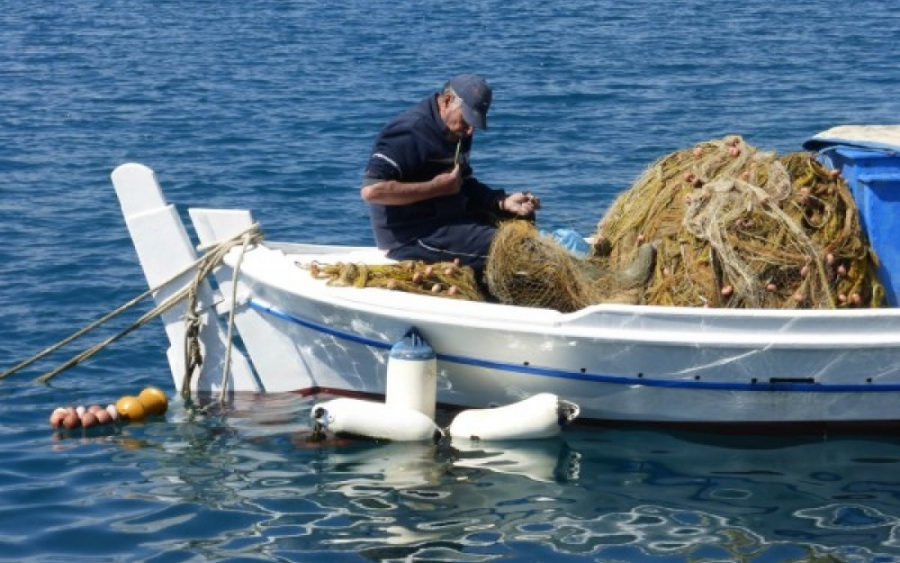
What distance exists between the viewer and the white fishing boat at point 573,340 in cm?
842

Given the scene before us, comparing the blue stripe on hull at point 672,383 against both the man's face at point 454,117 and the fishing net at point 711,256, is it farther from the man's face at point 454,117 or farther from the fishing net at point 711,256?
the man's face at point 454,117

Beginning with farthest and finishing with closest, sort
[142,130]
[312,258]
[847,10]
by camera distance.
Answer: [847,10], [142,130], [312,258]

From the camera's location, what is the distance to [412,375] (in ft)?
27.9

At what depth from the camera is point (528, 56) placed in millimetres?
22703

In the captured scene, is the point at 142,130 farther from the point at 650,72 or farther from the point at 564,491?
the point at 564,491

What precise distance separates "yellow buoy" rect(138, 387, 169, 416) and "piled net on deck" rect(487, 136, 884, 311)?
6.44 ft

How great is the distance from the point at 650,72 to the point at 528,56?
7.19 feet

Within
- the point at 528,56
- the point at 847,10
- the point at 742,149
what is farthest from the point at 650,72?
the point at 742,149

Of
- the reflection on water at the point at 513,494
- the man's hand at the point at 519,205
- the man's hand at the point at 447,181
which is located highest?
the man's hand at the point at 447,181

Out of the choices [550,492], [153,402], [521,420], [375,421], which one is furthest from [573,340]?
[153,402]

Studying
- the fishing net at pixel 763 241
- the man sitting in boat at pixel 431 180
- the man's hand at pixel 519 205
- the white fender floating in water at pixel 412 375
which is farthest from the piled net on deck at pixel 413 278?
the fishing net at pixel 763 241

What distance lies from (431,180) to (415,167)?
113 mm

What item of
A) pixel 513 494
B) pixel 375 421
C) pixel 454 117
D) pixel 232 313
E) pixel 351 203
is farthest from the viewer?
pixel 351 203

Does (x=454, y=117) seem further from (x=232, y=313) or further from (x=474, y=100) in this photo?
(x=232, y=313)
